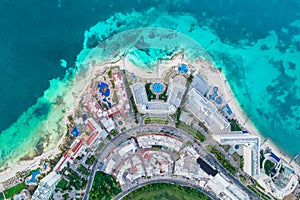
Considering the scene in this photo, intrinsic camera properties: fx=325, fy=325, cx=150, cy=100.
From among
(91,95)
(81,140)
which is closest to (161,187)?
(81,140)

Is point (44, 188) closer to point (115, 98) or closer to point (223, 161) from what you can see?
point (115, 98)

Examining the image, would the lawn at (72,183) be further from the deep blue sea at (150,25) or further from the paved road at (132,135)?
the deep blue sea at (150,25)

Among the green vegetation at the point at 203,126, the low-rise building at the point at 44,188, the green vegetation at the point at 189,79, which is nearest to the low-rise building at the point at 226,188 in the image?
the green vegetation at the point at 203,126

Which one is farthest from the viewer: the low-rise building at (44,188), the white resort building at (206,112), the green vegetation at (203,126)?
the green vegetation at (203,126)

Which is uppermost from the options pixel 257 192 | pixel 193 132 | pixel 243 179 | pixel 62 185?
pixel 193 132

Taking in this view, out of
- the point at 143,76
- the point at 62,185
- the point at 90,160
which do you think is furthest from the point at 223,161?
the point at 62,185

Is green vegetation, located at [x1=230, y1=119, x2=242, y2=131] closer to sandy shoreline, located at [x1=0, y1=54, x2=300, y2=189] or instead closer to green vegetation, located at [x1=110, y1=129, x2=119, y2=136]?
sandy shoreline, located at [x1=0, y1=54, x2=300, y2=189]
